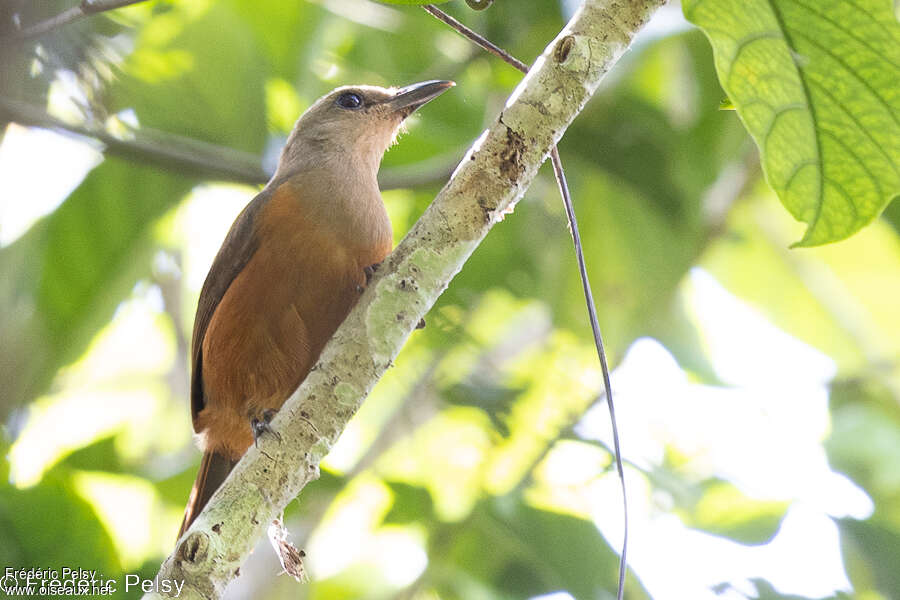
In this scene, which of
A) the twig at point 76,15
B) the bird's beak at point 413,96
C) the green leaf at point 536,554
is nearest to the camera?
the twig at point 76,15

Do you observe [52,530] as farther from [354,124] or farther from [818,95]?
[818,95]

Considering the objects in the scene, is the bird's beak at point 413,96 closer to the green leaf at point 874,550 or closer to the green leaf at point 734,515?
the green leaf at point 734,515

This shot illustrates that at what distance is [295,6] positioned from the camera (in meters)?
5.05

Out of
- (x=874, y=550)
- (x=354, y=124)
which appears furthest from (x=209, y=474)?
(x=874, y=550)

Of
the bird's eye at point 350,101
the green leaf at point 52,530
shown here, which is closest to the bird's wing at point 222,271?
the green leaf at point 52,530

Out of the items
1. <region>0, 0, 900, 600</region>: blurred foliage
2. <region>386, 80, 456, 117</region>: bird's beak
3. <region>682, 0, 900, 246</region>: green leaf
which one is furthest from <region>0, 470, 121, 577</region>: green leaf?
<region>682, 0, 900, 246</region>: green leaf

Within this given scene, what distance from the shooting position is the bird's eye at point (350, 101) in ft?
14.3

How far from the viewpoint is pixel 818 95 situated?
82.9 inches

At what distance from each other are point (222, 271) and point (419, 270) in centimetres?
159

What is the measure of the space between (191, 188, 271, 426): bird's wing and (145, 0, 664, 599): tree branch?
4.39ft

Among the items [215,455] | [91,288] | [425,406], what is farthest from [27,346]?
[425,406]

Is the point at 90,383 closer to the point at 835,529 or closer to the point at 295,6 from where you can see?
the point at 295,6

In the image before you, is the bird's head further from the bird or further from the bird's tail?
the bird's tail

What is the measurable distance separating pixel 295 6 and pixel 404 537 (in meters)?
2.79
